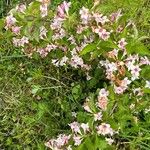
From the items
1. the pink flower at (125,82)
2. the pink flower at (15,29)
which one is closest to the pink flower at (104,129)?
the pink flower at (125,82)

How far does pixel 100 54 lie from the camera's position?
265 cm

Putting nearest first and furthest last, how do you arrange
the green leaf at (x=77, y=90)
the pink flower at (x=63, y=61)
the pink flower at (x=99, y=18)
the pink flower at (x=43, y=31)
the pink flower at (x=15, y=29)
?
the pink flower at (x=99, y=18) → the pink flower at (x=43, y=31) → the pink flower at (x=15, y=29) → the pink flower at (x=63, y=61) → the green leaf at (x=77, y=90)

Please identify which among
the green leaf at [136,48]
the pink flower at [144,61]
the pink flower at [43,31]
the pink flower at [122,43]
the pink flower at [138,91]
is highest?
the pink flower at [43,31]

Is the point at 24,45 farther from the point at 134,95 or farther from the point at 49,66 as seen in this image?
the point at 134,95

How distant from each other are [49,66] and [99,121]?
0.84 m

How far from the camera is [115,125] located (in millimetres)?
2592

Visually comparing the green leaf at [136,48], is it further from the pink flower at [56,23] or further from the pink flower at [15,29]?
the pink flower at [15,29]

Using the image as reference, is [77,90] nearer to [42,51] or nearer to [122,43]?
[42,51]

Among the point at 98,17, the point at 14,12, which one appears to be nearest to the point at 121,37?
the point at 98,17

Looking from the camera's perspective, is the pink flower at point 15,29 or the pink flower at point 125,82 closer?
the pink flower at point 125,82

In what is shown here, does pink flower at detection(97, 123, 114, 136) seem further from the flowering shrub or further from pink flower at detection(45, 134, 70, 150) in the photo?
pink flower at detection(45, 134, 70, 150)

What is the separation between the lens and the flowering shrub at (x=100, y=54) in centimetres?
260

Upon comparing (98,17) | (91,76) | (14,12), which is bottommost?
(91,76)

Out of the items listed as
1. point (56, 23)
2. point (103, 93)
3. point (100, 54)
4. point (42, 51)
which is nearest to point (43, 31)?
point (56, 23)
